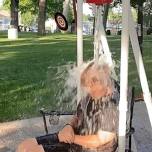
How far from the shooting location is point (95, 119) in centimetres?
388

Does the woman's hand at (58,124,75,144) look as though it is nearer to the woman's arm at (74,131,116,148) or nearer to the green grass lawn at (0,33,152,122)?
the woman's arm at (74,131,116,148)

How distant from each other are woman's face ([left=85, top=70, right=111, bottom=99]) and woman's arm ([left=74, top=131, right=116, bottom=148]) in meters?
0.28

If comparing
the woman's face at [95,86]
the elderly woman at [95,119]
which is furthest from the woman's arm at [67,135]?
the woman's face at [95,86]

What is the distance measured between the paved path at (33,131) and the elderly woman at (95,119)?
7.92ft

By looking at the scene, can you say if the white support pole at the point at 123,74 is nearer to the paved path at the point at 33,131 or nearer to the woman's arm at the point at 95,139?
the woman's arm at the point at 95,139

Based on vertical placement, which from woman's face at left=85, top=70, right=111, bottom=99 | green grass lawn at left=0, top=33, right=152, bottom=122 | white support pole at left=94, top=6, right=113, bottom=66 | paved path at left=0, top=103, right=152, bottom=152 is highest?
white support pole at left=94, top=6, right=113, bottom=66

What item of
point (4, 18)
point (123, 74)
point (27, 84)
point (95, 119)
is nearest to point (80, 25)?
point (123, 74)

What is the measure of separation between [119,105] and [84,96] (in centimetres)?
28

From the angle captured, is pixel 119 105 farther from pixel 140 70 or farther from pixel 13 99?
pixel 13 99

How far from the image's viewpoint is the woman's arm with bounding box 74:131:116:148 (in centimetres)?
387

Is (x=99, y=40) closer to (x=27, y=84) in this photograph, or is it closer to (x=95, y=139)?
(x=95, y=139)

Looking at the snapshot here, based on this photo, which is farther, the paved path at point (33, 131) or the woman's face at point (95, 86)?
the paved path at point (33, 131)

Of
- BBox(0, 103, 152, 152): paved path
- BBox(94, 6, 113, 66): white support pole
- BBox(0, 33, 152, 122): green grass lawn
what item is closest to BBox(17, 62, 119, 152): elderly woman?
BBox(94, 6, 113, 66): white support pole

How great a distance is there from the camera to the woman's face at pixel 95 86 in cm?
385
